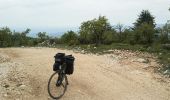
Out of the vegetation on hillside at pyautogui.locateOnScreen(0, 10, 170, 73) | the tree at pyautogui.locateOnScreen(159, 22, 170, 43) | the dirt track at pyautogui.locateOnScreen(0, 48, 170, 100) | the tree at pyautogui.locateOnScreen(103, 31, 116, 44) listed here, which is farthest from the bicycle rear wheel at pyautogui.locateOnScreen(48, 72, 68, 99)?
the tree at pyautogui.locateOnScreen(103, 31, 116, 44)

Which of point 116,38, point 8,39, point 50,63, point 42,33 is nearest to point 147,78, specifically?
point 50,63

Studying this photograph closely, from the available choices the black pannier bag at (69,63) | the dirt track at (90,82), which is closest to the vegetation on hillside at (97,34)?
the dirt track at (90,82)

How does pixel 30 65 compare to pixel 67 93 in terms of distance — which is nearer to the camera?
pixel 67 93

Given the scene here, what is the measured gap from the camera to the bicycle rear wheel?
1064 cm

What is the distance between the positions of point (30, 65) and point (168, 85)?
5531mm

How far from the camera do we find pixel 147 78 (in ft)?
46.6

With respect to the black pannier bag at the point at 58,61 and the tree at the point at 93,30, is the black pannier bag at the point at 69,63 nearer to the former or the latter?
the black pannier bag at the point at 58,61

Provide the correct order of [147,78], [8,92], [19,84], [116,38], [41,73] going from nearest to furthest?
[8,92] → [19,84] → [41,73] → [147,78] → [116,38]

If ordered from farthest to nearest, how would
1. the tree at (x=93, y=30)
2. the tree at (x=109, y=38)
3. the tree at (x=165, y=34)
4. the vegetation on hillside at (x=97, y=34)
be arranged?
the tree at (x=93, y=30) → the tree at (x=109, y=38) → the vegetation on hillside at (x=97, y=34) → the tree at (x=165, y=34)

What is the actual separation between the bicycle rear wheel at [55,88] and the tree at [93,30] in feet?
119

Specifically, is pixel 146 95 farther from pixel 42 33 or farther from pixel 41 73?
pixel 42 33

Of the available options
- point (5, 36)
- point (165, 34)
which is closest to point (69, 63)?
point (165, 34)

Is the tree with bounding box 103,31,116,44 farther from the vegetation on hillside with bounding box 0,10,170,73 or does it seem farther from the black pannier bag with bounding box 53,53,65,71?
the black pannier bag with bounding box 53,53,65,71

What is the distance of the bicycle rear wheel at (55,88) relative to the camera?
10641 millimetres
